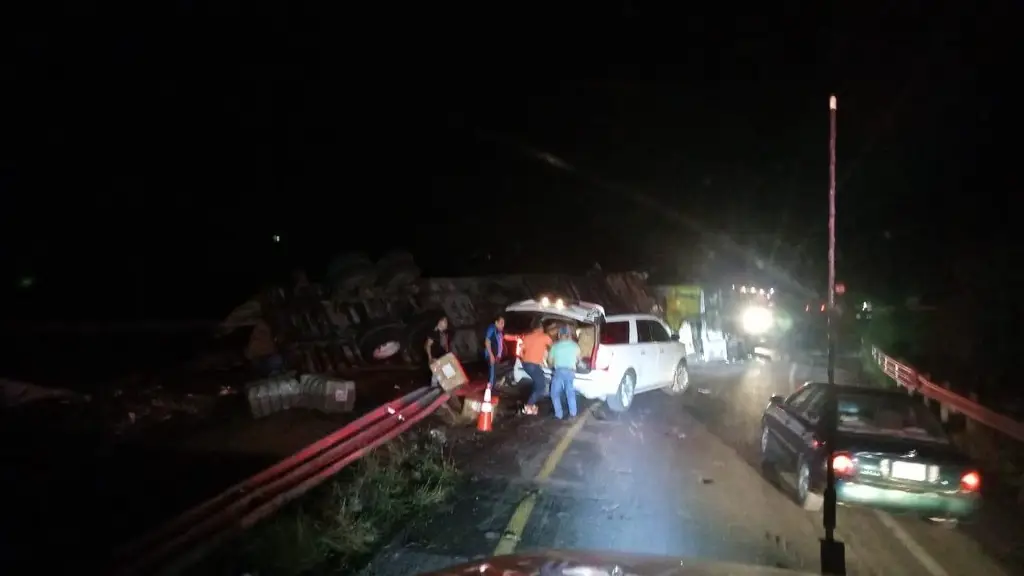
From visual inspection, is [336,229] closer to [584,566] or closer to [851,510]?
[851,510]

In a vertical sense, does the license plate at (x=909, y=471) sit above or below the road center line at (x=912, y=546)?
above

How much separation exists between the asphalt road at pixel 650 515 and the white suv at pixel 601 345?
1.16 m

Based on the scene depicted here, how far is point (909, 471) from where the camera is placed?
865cm

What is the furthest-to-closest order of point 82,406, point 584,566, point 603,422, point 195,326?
point 195,326
point 603,422
point 82,406
point 584,566

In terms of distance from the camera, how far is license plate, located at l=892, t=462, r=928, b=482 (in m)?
8.63

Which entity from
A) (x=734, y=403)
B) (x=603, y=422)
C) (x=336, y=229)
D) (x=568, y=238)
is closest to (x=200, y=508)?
(x=603, y=422)

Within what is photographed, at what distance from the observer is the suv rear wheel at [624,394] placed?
48.9 feet

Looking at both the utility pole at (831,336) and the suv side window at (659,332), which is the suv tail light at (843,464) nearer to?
the utility pole at (831,336)

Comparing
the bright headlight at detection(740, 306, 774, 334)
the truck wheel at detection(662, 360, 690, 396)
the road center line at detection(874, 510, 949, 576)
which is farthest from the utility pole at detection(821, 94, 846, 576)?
the bright headlight at detection(740, 306, 774, 334)

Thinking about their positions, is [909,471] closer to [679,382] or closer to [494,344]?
[494,344]

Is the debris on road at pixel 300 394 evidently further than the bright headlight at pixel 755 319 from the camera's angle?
No

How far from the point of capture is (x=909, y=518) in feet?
30.8

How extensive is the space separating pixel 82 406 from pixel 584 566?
10145 millimetres

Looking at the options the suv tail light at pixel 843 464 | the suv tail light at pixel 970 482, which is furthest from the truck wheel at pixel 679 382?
the suv tail light at pixel 970 482
